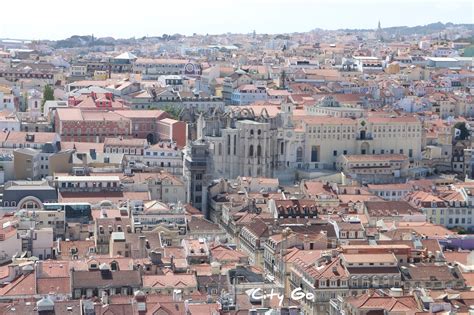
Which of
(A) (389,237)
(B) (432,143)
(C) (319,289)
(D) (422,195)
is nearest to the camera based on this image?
(C) (319,289)

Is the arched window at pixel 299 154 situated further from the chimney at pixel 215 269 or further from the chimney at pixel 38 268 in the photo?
the chimney at pixel 38 268

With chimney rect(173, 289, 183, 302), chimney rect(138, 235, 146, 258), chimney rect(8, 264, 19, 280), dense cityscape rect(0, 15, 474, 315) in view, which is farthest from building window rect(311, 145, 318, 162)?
chimney rect(173, 289, 183, 302)

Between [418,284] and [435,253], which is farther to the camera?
[435,253]

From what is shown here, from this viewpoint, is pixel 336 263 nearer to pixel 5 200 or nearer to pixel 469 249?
pixel 469 249

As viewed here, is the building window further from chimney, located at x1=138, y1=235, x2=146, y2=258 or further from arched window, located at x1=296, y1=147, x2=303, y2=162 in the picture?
chimney, located at x1=138, y1=235, x2=146, y2=258

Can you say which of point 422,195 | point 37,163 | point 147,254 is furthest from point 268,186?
point 147,254

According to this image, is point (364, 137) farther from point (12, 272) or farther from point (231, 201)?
point (12, 272)

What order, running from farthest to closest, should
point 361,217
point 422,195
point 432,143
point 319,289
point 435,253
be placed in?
point 432,143 < point 422,195 < point 361,217 < point 435,253 < point 319,289

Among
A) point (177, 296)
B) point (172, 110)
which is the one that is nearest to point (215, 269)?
point (177, 296)
